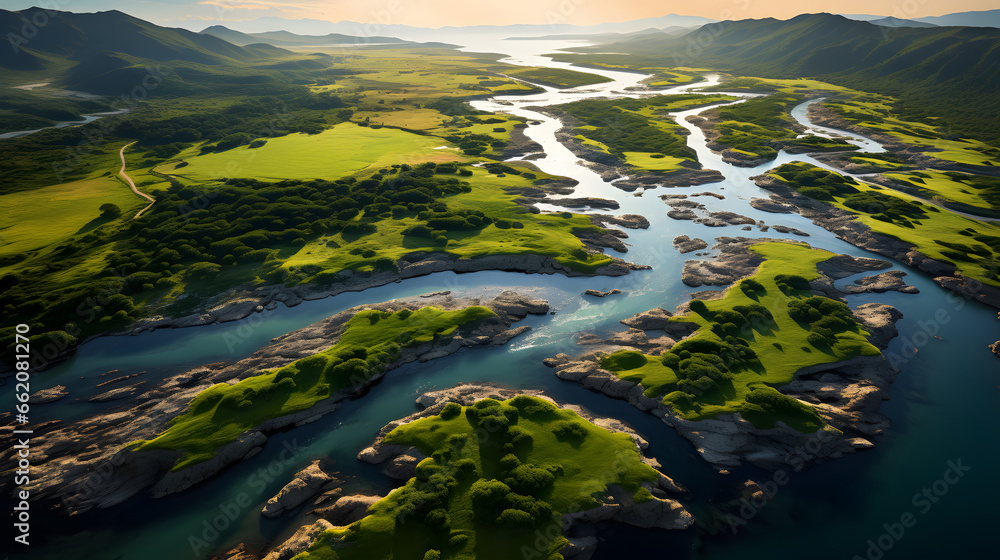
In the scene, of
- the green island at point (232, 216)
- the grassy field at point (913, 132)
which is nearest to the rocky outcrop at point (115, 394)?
the green island at point (232, 216)

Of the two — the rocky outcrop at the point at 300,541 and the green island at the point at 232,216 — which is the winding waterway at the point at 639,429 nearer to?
the rocky outcrop at the point at 300,541

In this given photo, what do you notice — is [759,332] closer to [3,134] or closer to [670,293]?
[670,293]

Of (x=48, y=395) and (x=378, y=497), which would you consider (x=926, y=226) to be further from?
(x=48, y=395)

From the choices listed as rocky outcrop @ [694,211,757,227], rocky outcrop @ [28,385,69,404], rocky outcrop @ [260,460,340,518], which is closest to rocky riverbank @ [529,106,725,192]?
rocky outcrop @ [694,211,757,227]

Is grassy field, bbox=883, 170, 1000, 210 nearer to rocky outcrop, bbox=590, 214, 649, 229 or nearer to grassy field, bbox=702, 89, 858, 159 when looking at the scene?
grassy field, bbox=702, 89, 858, 159

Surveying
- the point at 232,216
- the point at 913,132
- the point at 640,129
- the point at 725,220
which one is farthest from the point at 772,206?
the point at 232,216
